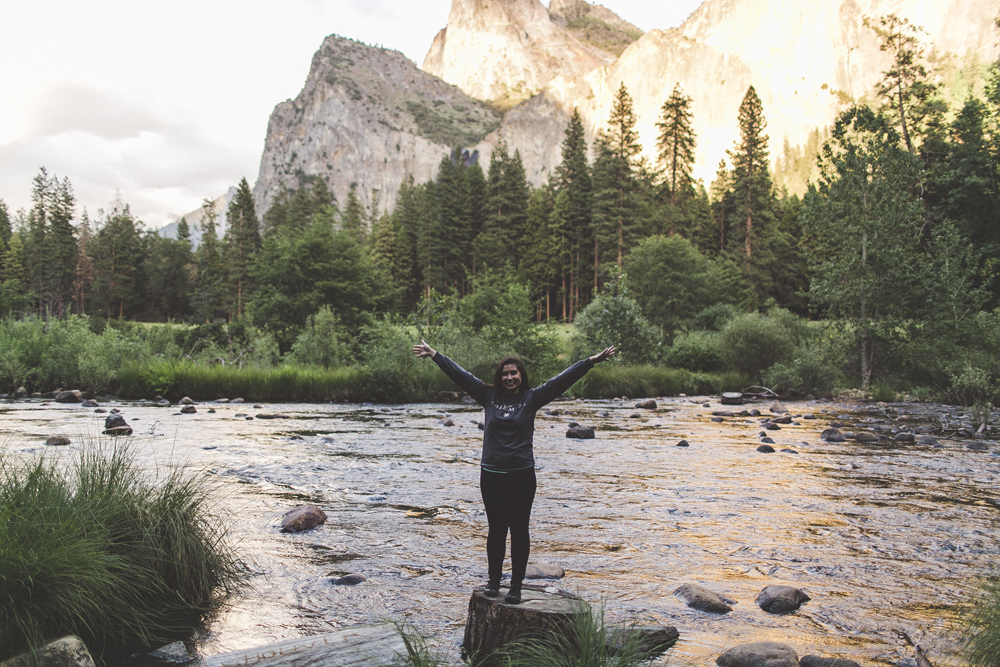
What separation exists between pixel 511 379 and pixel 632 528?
4.10 meters

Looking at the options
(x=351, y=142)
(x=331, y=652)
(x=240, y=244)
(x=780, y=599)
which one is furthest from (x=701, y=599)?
(x=351, y=142)

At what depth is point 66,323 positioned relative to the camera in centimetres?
2559

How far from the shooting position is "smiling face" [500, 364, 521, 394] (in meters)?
4.55

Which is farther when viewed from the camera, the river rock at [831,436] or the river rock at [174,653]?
the river rock at [831,436]

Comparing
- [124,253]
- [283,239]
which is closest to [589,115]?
Answer: [124,253]

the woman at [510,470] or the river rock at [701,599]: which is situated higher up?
the woman at [510,470]

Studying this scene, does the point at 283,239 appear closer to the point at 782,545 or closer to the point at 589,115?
the point at 782,545

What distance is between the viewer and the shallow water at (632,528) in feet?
16.6

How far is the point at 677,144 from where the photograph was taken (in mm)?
65562

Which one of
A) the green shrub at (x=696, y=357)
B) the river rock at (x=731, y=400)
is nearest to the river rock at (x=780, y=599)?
the river rock at (x=731, y=400)

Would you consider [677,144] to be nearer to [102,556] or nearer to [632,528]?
[632,528]

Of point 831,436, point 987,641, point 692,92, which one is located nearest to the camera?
point 987,641

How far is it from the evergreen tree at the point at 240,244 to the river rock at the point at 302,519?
77854 mm

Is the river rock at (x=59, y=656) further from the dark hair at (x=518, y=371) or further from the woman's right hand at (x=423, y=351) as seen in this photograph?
the dark hair at (x=518, y=371)
